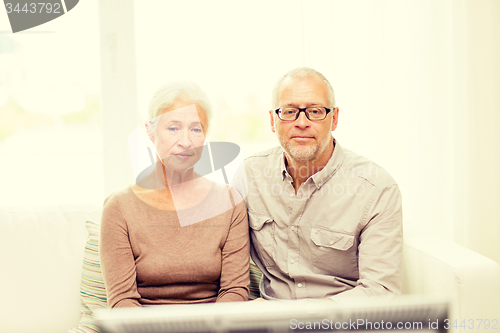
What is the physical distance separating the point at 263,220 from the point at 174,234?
1.07 ft

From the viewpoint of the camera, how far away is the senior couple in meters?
1.29

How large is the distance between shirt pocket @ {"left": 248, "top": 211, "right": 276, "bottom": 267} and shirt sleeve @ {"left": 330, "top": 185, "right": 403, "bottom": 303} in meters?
0.30

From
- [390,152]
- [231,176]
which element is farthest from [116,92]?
[390,152]

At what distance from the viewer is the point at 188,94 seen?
134cm

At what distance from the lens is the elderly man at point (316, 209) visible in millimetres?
1322

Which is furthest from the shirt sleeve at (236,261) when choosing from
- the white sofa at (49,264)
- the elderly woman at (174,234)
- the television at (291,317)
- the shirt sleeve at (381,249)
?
the television at (291,317)

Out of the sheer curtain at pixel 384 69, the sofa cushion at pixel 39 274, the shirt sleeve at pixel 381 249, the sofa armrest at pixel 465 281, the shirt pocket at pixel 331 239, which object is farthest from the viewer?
the sheer curtain at pixel 384 69

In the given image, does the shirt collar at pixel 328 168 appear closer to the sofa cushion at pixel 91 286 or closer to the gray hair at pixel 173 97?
the gray hair at pixel 173 97

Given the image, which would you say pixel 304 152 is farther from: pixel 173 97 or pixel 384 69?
pixel 384 69

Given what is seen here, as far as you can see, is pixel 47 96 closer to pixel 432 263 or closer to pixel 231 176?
pixel 231 176

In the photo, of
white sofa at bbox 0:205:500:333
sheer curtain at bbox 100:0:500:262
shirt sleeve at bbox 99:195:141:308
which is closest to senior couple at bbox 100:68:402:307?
shirt sleeve at bbox 99:195:141:308

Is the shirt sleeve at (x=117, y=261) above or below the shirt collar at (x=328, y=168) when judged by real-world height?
below

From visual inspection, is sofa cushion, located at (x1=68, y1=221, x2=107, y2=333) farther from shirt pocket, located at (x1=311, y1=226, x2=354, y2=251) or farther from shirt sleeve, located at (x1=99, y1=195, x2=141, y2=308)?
shirt pocket, located at (x1=311, y1=226, x2=354, y2=251)

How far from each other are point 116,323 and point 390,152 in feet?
6.55
